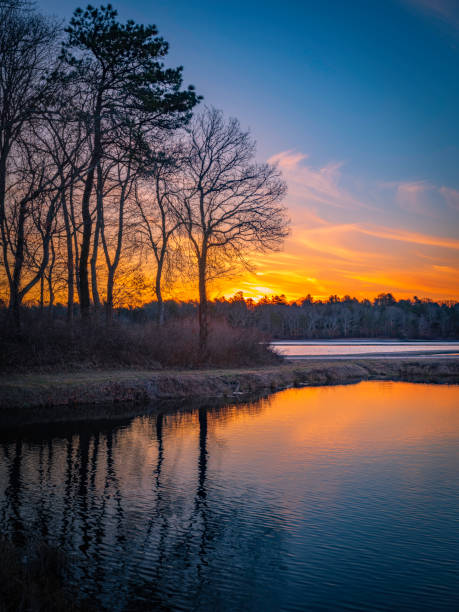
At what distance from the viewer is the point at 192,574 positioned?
8031mm

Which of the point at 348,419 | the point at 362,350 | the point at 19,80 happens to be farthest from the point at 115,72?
the point at 362,350

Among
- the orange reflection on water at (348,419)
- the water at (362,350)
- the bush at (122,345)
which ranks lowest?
the orange reflection on water at (348,419)

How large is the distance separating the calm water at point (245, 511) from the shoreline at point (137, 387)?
9.60 ft

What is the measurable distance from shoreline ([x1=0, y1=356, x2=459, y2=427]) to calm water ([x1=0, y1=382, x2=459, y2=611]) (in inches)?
115

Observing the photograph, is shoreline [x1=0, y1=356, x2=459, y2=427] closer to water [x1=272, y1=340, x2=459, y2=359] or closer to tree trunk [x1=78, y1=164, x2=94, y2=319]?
tree trunk [x1=78, y1=164, x2=94, y2=319]

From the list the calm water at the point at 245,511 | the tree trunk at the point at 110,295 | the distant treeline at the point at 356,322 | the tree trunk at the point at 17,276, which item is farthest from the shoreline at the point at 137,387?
the distant treeline at the point at 356,322

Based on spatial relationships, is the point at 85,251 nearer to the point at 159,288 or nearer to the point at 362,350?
the point at 159,288

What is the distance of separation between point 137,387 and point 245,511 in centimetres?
1489

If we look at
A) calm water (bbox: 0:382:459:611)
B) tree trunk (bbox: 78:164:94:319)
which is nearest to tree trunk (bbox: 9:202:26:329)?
tree trunk (bbox: 78:164:94:319)

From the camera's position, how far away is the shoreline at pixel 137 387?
21.0 m

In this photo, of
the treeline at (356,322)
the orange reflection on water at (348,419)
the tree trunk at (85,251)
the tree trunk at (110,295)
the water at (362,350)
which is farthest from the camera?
the treeline at (356,322)

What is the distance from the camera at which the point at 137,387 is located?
25.0 metres

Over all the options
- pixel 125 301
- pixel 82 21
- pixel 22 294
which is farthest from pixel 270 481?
pixel 125 301

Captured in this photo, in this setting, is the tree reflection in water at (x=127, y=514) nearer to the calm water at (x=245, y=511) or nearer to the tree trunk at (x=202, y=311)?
the calm water at (x=245, y=511)
